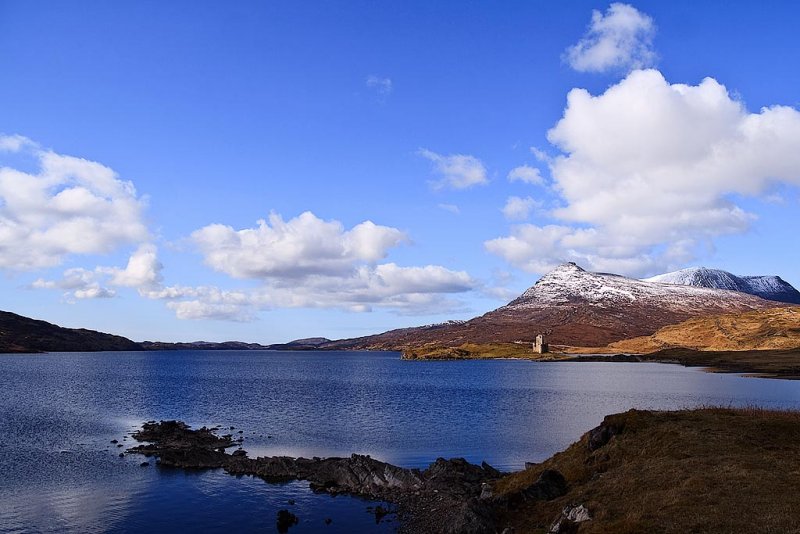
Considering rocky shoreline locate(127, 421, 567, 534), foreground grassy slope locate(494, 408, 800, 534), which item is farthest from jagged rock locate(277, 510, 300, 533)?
foreground grassy slope locate(494, 408, 800, 534)

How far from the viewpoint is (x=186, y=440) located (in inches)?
2965

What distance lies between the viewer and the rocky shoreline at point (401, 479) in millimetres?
41219

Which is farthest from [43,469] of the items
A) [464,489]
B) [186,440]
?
[464,489]

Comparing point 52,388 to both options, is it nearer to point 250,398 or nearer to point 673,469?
point 250,398

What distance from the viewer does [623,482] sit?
122ft

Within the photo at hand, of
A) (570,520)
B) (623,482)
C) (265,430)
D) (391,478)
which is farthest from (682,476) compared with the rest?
(265,430)

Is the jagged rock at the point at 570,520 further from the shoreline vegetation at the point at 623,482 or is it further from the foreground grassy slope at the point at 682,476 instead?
the foreground grassy slope at the point at 682,476

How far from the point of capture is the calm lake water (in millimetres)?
47781

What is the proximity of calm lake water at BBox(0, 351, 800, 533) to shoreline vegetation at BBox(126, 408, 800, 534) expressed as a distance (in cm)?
422

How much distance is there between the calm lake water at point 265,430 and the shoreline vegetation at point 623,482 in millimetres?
4223

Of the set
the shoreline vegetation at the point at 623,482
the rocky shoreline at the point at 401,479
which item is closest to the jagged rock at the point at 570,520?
the shoreline vegetation at the point at 623,482

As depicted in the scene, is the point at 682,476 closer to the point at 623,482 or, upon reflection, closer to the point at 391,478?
the point at 623,482

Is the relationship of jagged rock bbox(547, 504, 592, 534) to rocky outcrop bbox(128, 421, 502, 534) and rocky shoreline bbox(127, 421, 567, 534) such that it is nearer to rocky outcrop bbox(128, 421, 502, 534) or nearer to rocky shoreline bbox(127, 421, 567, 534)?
rocky shoreline bbox(127, 421, 567, 534)

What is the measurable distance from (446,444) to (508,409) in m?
40.0
